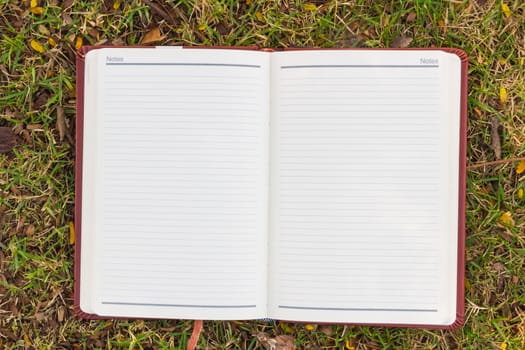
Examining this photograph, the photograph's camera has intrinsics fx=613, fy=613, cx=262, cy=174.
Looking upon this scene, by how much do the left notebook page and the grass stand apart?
0.11m

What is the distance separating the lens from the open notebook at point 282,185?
1.16 metres

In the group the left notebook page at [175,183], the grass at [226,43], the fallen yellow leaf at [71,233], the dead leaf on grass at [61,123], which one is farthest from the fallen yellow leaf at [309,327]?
the dead leaf on grass at [61,123]

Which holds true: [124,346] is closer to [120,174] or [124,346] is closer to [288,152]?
[120,174]

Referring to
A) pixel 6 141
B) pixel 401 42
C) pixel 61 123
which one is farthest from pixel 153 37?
pixel 401 42

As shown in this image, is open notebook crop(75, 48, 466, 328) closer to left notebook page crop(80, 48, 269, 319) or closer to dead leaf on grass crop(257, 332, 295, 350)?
left notebook page crop(80, 48, 269, 319)

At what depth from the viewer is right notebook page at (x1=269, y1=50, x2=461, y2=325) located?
117 centimetres

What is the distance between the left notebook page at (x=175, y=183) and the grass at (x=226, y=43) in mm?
107

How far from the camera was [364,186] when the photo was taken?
1.17m

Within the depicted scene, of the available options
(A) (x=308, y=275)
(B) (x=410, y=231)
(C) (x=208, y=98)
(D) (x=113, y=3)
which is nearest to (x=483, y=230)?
(B) (x=410, y=231)

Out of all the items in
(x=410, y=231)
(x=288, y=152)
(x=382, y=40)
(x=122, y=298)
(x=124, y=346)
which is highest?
(x=382, y=40)

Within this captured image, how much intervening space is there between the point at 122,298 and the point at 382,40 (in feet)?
2.42

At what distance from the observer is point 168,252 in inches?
46.6

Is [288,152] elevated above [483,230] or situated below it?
above

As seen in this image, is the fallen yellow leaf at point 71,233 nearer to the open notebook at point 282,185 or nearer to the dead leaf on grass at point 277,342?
the open notebook at point 282,185
